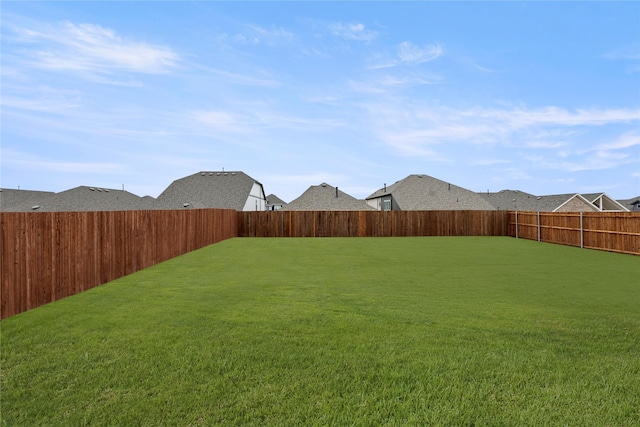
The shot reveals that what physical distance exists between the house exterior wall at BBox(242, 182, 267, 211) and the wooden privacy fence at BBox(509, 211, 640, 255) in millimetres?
24607

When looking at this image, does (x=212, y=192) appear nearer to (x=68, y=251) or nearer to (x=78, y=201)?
(x=78, y=201)

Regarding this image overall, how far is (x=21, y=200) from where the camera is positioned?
126 ft

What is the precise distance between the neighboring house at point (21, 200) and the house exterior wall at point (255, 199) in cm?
1837

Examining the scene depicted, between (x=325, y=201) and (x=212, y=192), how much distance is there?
1133 centimetres

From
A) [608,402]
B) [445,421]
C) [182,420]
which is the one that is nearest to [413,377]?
[445,421]

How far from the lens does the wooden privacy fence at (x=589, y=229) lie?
47.3 feet

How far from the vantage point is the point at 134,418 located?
2.78 metres

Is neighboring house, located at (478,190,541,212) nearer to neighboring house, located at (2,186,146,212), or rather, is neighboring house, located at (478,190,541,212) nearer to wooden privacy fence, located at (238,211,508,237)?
wooden privacy fence, located at (238,211,508,237)

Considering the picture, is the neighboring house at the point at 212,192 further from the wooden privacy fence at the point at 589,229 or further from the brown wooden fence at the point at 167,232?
the wooden privacy fence at the point at 589,229

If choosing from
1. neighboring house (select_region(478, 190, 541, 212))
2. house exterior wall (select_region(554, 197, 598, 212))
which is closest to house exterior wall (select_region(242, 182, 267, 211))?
neighboring house (select_region(478, 190, 541, 212))

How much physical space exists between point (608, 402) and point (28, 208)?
44277 mm

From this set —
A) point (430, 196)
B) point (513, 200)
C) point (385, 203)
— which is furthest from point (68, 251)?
point (513, 200)

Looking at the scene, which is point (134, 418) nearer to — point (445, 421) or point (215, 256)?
point (445, 421)

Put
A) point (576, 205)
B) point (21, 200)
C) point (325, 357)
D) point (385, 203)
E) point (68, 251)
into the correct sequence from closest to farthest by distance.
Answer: point (325, 357), point (68, 251), point (576, 205), point (21, 200), point (385, 203)
